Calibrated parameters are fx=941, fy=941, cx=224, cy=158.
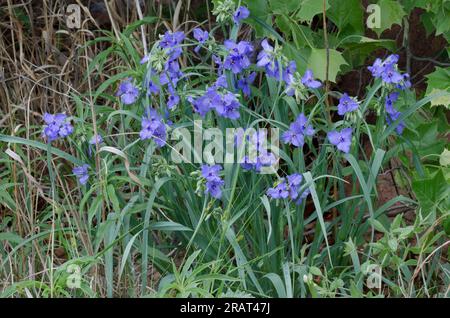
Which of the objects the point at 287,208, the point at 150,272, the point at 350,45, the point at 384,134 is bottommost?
the point at 150,272

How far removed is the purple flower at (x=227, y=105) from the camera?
8.82 feet

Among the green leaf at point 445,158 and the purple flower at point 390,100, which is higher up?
the purple flower at point 390,100

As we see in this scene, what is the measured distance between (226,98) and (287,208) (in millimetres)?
359

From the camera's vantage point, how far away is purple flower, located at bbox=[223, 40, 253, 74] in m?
2.79

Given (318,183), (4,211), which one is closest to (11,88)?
(4,211)

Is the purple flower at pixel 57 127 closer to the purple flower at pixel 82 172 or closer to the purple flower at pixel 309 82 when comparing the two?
the purple flower at pixel 82 172

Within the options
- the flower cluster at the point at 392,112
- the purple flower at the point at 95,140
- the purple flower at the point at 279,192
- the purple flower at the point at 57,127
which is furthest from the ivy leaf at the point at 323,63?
the purple flower at the point at 57,127

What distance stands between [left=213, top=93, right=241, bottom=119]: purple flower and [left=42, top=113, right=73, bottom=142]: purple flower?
1.42ft

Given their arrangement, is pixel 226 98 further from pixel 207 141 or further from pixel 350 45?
pixel 350 45

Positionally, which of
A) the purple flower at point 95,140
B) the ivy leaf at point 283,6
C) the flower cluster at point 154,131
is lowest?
the purple flower at point 95,140

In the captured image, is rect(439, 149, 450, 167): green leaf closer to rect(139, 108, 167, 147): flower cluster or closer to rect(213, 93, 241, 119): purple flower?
rect(213, 93, 241, 119): purple flower

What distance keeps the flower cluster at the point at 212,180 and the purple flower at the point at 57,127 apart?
0.43 m
